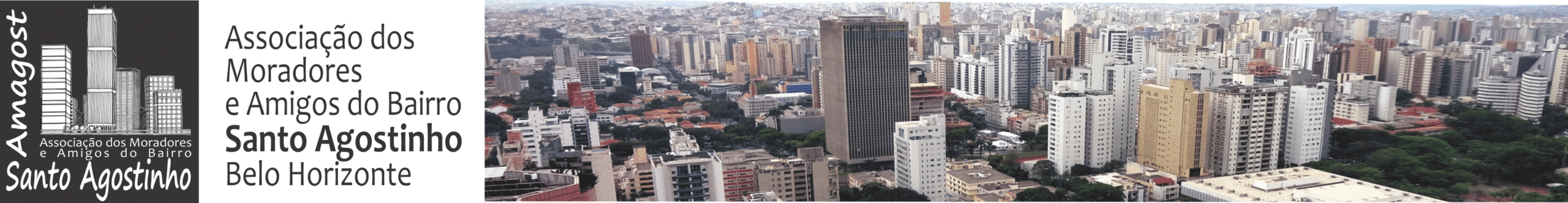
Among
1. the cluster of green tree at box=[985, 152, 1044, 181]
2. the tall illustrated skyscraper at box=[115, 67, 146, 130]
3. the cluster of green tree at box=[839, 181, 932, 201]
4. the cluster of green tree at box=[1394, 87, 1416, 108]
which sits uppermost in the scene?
the tall illustrated skyscraper at box=[115, 67, 146, 130]

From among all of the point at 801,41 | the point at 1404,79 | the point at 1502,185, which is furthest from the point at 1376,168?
the point at 801,41

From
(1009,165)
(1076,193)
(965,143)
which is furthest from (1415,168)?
(965,143)

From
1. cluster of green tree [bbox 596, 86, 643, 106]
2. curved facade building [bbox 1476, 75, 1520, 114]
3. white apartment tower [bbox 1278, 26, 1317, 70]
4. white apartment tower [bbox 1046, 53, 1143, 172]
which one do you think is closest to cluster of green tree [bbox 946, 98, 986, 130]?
white apartment tower [bbox 1046, 53, 1143, 172]

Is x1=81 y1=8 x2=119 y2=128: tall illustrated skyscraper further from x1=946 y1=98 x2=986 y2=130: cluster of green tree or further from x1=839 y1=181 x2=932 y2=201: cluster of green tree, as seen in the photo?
x1=946 y1=98 x2=986 y2=130: cluster of green tree

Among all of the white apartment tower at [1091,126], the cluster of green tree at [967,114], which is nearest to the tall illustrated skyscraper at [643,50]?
the cluster of green tree at [967,114]

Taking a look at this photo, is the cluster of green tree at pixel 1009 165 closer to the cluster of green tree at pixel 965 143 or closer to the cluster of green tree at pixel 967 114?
the cluster of green tree at pixel 965 143

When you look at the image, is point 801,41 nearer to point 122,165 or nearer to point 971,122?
point 971,122
